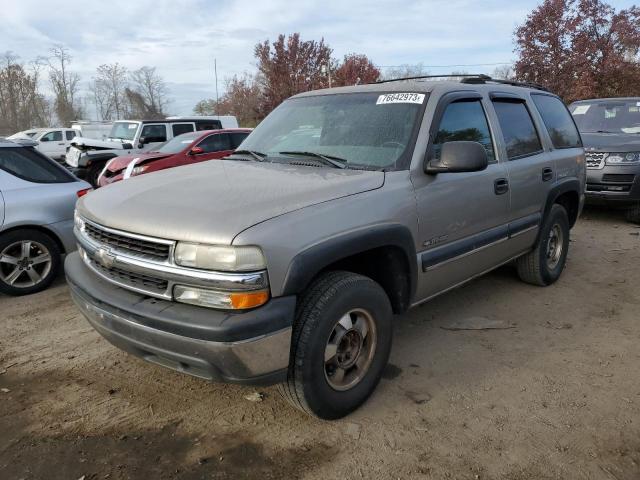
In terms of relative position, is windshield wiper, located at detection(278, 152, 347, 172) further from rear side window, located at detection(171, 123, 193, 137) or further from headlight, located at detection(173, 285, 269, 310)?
rear side window, located at detection(171, 123, 193, 137)

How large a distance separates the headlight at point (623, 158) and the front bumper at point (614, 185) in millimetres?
64

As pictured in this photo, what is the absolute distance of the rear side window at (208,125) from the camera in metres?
13.9

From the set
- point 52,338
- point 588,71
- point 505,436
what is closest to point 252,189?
point 505,436

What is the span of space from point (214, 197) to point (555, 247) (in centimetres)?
382

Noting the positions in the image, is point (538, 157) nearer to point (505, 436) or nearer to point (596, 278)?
point (596, 278)

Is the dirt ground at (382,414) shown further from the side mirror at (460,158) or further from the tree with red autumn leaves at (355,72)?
the tree with red autumn leaves at (355,72)

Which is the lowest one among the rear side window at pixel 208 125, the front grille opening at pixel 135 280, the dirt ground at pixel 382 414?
the dirt ground at pixel 382 414

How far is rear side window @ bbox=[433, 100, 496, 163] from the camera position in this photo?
3.41 metres

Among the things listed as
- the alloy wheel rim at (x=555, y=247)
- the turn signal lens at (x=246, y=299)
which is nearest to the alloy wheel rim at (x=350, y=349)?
the turn signal lens at (x=246, y=299)

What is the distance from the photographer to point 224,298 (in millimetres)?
2305

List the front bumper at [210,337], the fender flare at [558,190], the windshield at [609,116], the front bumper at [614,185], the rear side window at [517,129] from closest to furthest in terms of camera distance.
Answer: the front bumper at [210,337] → the rear side window at [517,129] → the fender flare at [558,190] → the front bumper at [614,185] → the windshield at [609,116]

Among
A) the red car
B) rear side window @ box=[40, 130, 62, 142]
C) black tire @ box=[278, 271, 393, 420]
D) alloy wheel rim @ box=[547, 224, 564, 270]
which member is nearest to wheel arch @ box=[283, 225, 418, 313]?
black tire @ box=[278, 271, 393, 420]

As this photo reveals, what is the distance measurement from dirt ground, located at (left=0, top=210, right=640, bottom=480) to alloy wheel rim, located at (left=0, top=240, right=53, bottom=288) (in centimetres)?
83

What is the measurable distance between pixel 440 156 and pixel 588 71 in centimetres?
1720
